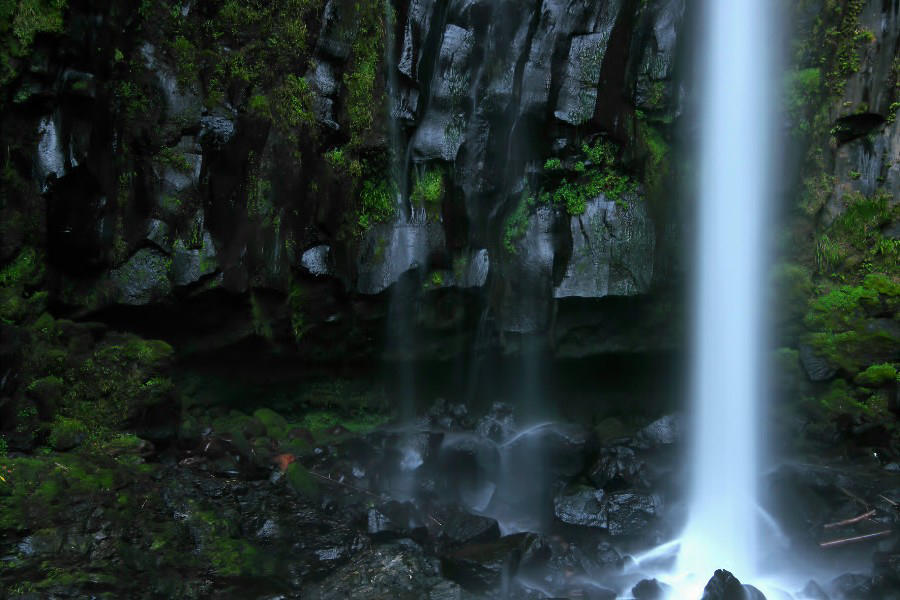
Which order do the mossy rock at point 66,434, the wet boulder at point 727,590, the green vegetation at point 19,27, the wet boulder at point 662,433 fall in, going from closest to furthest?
the wet boulder at point 727,590 → the mossy rock at point 66,434 → the green vegetation at point 19,27 → the wet boulder at point 662,433

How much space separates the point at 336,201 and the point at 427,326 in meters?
2.67

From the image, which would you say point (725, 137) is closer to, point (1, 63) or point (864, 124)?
point (864, 124)

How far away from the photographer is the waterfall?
9.85 metres

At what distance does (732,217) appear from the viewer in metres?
10.1

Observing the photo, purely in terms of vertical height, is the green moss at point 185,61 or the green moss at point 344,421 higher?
the green moss at point 185,61

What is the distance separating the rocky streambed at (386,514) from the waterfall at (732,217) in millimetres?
954

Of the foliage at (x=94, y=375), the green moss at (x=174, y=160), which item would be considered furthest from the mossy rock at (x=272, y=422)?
the green moss at (x=174, y=160)

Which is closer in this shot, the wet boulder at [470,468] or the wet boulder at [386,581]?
the wet boulder at [386,581]

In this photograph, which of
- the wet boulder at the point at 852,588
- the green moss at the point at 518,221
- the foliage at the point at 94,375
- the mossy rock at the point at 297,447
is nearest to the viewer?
the wet boulder at the point at 852,588

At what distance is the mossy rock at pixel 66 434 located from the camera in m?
7.45

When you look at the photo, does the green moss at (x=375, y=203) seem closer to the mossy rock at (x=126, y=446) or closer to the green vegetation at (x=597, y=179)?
the green vegetation at (x=597, y=179)

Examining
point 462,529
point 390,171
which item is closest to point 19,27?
point 390,171

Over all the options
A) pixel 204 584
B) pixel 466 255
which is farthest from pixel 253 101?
pixel 204 584

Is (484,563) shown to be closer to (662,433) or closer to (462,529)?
(462,529)
